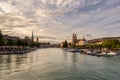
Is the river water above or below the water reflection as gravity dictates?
below

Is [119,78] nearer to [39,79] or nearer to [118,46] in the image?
[39,79]

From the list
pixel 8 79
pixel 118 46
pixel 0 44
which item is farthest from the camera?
pixel 118 46

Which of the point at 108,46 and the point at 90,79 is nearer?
the point at 90,79

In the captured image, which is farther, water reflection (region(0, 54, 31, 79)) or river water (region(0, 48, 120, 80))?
water reflection (region(0, 54, 31, 79))

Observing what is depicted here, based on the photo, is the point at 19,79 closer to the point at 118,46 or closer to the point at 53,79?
the point at 53,79

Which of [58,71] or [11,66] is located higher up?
[11,66]

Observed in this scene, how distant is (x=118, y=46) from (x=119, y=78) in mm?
128234

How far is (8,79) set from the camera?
121ft

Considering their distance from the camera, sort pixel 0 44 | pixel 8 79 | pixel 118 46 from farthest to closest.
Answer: pixel 118 46, pixel 0 44, pixel 8 79

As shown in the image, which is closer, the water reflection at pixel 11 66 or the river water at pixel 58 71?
the river water at pixel 58 71

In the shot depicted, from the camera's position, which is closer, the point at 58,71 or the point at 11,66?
the point at 58,71

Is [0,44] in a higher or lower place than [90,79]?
higher

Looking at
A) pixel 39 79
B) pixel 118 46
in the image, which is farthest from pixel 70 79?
pixel 118 46

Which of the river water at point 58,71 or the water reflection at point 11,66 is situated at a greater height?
the water reflection at point 11,66
